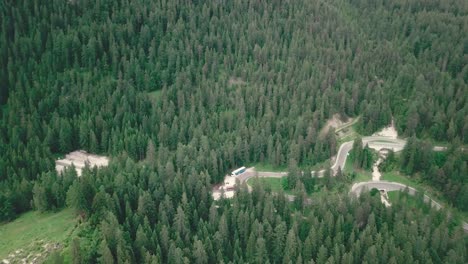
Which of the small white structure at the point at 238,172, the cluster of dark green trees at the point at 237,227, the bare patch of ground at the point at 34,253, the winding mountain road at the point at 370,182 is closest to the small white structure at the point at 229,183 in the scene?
the small white structure at the point at 238,172

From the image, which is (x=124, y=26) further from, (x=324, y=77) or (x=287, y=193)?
(x=287, y=193)

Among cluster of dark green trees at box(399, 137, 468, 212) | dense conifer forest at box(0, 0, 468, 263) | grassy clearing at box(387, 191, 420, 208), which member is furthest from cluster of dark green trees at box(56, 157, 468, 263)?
cluster of dark green trees at box(399, 137, 468, 212)

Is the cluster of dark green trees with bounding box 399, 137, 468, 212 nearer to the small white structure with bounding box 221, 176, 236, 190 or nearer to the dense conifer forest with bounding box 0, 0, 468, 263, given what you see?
the dense conifer forest with bounding box 0, 0, 468, 263

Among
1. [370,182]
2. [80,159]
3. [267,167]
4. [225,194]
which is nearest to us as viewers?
[225,194]

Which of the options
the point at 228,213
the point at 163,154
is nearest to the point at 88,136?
the point at 163,154

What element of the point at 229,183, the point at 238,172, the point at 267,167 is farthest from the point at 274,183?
the point at 229,183

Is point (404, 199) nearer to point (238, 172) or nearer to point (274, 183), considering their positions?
point (274, 183)
